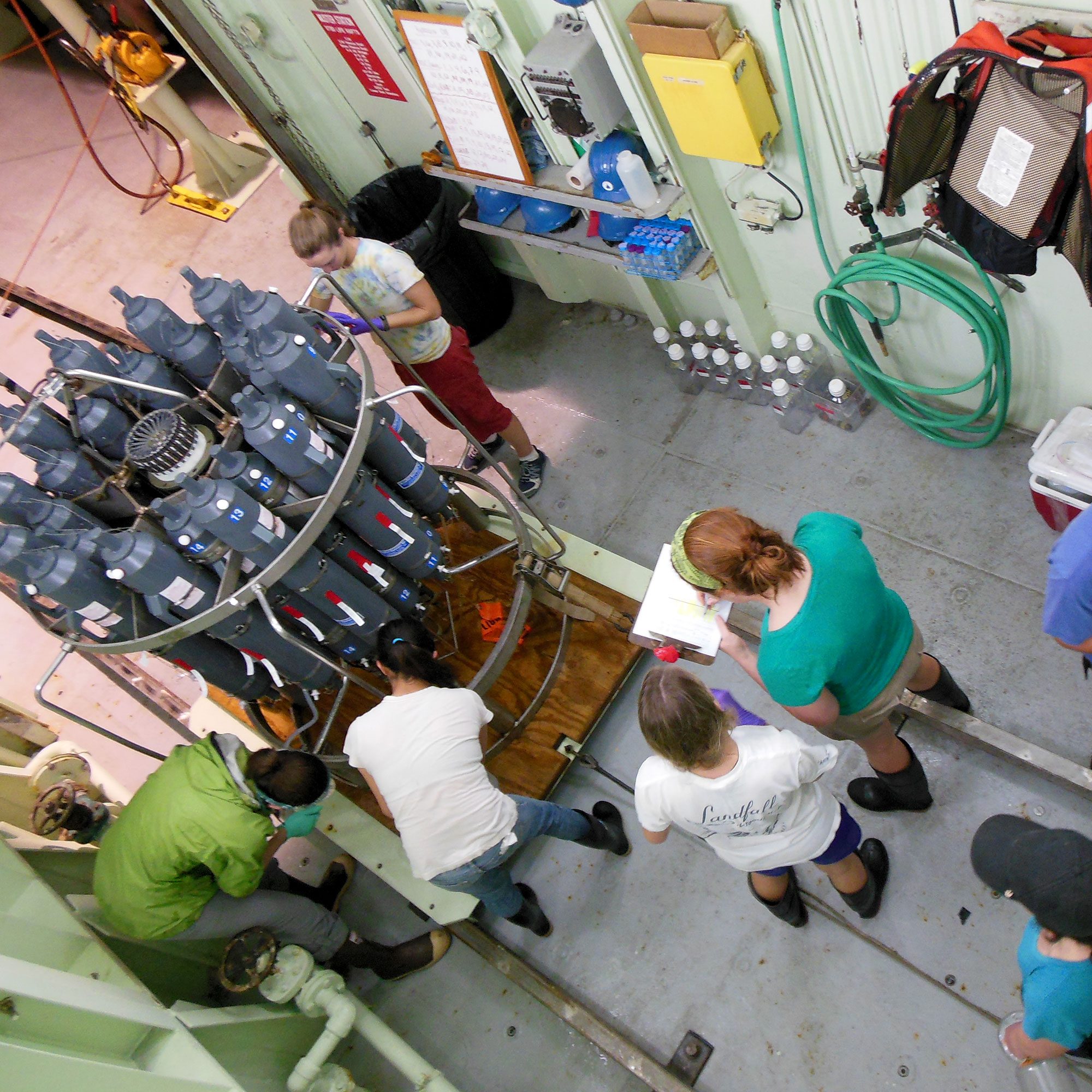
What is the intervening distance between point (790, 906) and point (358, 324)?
2522mm

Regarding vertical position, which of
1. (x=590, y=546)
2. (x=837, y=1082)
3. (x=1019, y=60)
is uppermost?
(x=1019, y=60)

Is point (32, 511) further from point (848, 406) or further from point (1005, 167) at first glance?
point (848, 406)

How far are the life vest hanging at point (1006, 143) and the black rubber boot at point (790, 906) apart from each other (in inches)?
74.0

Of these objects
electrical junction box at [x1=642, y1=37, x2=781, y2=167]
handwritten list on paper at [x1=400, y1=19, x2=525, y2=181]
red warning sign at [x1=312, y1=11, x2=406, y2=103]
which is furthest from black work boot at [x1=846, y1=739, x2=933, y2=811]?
red warning sign at [x1=312, y1=11, x2=406, y2=103]

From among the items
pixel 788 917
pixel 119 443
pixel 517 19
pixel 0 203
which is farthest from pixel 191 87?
pixel 788 917

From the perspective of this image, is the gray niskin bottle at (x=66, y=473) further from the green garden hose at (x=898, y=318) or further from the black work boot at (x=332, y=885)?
the green garden hose at (x=898, y=318)

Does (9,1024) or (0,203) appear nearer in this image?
(9,1024)

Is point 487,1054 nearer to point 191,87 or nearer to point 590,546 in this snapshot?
point 590,546

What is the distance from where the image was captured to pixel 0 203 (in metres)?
7.12

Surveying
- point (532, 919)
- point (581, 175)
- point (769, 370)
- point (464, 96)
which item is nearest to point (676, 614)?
point (532, 919)

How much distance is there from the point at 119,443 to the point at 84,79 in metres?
6.57

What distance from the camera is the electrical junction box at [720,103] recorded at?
260cm

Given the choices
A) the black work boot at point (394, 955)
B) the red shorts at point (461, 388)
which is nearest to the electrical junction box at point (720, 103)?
the red shorts at point (461, 388)

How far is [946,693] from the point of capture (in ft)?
8.93
